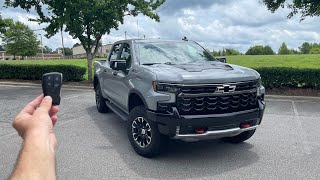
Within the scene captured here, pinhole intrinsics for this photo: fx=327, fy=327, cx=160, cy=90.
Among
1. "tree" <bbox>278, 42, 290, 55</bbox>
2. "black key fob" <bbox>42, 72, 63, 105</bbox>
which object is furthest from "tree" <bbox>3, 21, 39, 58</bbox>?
"black key fob" <bbox>42, 72, 63, 105</bbox>

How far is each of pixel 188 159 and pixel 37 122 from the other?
3685 millimetres

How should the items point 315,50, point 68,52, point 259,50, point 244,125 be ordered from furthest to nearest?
1. point 68,52
2. point 259,50
3. point 315,50
4. point 244,125

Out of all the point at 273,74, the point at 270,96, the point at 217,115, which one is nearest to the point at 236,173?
the point at 217,115

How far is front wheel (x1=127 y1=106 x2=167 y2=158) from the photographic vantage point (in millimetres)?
4570

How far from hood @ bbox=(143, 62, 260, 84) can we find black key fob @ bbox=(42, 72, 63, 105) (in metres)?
2.73

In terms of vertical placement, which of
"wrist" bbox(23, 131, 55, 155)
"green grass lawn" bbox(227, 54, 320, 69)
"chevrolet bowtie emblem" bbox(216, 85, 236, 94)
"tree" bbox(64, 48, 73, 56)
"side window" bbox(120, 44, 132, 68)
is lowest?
"green grass lawn" bbox(227, 54, 320, 69)

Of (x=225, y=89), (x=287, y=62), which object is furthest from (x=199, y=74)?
(x=287, y=62)

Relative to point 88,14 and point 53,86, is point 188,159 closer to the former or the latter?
point 53,86

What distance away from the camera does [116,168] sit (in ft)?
14.4

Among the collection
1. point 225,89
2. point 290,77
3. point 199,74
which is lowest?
point 290,77

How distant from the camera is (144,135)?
15.7 feet

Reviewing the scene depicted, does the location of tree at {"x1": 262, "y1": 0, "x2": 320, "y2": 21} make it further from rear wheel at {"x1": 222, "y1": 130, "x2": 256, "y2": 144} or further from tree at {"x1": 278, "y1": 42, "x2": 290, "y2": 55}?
tree at {"x1": 278, "y1": 42, "x2": 290, "y2": 55}

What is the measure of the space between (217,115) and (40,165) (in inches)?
136

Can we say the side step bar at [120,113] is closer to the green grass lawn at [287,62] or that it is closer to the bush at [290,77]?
the bush at [290,77]
